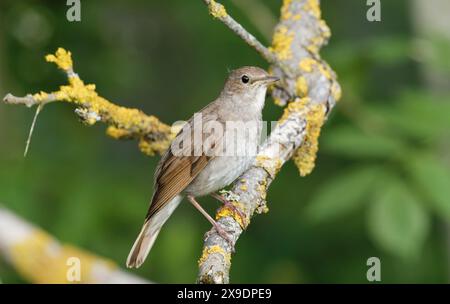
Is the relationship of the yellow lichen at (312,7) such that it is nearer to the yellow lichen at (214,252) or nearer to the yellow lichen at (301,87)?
the yellow lichen at (301,87)

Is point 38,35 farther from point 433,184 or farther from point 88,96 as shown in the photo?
point 433,184

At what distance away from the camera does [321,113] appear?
5086 mm

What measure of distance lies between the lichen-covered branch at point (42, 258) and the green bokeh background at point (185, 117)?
16.7 inches

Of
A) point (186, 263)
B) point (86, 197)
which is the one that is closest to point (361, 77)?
point (186, 263)

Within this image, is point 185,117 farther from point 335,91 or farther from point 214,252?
point 214,252

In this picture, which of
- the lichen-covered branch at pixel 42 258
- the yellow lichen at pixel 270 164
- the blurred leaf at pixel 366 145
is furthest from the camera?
the blurred leaf at pixel 366 145

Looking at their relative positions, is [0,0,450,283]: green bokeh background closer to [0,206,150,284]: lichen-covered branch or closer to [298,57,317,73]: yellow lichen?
[0,206,150,284]: lichen-covered branch

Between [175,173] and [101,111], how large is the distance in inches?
27.0

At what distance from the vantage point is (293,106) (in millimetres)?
5086

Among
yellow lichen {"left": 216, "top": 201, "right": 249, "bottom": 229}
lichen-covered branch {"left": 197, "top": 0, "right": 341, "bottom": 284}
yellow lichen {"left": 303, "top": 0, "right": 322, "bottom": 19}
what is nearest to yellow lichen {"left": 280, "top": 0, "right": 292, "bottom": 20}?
lichen-covered branch {"left": 197, "top": 0, "right": 341, "bottom": 284}

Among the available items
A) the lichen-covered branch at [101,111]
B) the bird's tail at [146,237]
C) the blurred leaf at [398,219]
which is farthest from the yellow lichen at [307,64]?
the bird's tail at [146,237]

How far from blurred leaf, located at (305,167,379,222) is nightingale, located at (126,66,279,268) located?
2.79 ft

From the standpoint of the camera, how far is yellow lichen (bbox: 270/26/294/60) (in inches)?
215

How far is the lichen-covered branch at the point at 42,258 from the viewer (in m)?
5.66
